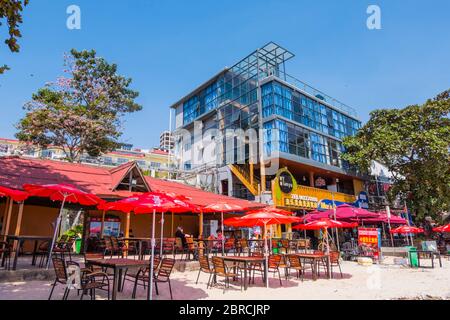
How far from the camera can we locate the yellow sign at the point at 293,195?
2338 centimetres

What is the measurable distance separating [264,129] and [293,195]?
5.85 meters

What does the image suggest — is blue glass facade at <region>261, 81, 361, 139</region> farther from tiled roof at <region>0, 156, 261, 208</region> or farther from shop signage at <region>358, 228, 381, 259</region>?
shop signage at <region>358, 228, 381, 259</region>

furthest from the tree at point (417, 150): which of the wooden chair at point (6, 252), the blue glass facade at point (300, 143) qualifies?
the wooden chair at point (6, 252)

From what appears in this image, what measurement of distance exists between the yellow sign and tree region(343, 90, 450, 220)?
5.14m

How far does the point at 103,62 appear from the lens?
24.2 meters

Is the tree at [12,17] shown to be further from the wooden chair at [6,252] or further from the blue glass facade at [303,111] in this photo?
the blue glass facade at [303,111]

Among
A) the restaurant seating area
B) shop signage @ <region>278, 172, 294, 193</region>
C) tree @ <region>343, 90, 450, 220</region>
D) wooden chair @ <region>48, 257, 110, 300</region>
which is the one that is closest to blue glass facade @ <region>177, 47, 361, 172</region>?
shop signage @ <region>278, 172, 294, 193</region>

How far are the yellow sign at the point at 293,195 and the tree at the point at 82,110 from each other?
13.0m

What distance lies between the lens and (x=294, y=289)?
8.41 meters

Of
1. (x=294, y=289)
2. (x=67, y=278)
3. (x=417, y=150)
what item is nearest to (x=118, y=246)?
(x=67, y=278)

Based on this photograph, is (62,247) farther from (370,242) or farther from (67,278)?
(370,242)
